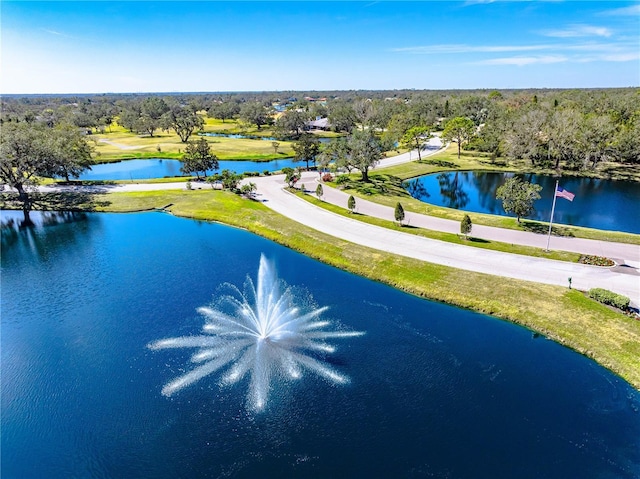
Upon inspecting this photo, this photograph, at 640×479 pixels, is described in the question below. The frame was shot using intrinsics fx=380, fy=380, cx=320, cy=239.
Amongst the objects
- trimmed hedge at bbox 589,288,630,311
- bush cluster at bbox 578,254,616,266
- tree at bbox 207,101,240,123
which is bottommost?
trimmed hedge at bbox 589,288,630,311

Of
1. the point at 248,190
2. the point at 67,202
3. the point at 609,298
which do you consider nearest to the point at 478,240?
the point at 609,298

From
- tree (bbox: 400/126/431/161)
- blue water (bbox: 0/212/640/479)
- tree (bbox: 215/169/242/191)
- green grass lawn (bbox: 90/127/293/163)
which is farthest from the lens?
green grass lawn (bbox: 90/127/293/163)

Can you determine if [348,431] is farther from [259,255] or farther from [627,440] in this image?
[259,255]

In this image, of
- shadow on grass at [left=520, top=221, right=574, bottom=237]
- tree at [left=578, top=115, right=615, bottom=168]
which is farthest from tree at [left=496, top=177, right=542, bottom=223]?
tree at [left=578, top=115, right=615, bottom=168]

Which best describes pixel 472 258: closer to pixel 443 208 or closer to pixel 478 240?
pixel 478 240

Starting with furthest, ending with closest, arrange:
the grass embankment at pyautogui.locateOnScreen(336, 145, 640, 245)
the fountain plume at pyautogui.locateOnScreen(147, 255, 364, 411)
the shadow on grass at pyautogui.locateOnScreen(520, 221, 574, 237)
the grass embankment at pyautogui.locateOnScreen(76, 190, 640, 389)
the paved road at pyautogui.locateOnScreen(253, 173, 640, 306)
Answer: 1. the grass embankment at pyautogui.locateOnScreen(336, 145, 640, 245)
2. the shadow on grass at pyautogui.locateOnScreen(520, 221, 574, 237)
3. the paved road at pyautogui.locateOnScreen(253, 173, 640, 306)
4. the grass embankment at pyautogui.locateOnScreen(76, 190, 640, 389)
5. the fountain plume at pyautogui.locateOnScreen(147, 255, 364, 411)

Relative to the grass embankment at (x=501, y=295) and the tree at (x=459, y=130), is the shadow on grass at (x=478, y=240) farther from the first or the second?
→ the tree at (x=459, y=130)

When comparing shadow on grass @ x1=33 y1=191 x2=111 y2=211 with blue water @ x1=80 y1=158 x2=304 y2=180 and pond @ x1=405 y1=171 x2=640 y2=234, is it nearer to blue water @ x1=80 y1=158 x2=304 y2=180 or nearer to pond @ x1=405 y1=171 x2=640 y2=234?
blue water @ x1=80 y1=158 x2=304 y2=180
